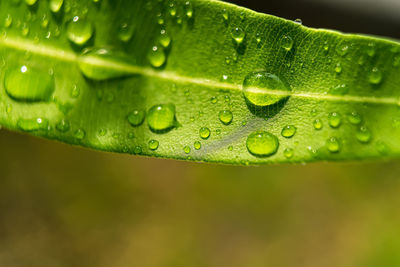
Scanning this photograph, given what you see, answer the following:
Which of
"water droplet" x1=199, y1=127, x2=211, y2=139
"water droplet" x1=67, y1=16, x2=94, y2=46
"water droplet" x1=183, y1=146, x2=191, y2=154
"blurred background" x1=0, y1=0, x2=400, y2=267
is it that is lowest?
"blurred background" x1=0, y1=0, x2=400, y2=267

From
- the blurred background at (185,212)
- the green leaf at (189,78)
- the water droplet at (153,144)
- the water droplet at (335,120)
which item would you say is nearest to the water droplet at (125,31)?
the green leaf at (189,78)

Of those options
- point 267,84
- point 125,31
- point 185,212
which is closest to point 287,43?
point 267,84

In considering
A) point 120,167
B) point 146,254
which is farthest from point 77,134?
point 146,254

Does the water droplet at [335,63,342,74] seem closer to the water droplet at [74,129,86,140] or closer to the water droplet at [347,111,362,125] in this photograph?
the water droplet at [347,111,362,125]

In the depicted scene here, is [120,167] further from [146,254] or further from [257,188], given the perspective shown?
[257,188]

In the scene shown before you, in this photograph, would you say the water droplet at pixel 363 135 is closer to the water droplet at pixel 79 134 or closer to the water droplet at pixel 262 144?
the water droplet at pixel 262 144

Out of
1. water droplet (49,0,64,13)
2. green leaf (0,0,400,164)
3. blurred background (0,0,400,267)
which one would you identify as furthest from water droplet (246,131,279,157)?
blurred background (0,0,400,267)
